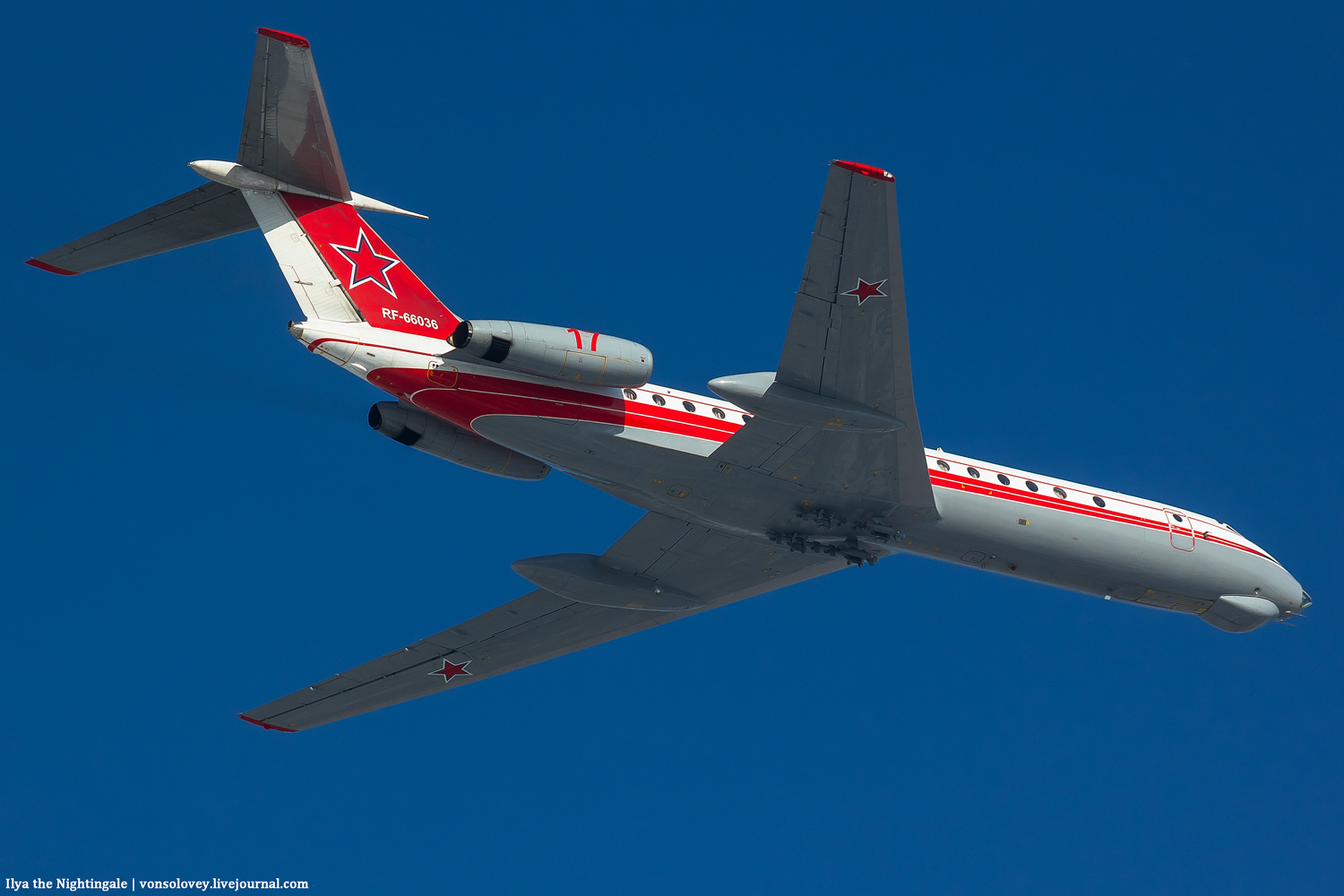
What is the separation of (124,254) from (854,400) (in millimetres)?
12827

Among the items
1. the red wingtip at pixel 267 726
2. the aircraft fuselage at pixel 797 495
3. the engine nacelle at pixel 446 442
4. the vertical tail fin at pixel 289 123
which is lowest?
the red wingtip at pixel 267 726

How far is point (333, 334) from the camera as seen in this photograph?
2261cm

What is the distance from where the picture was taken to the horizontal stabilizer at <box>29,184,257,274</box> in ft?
75.5

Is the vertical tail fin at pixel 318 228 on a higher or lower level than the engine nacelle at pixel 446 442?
higher

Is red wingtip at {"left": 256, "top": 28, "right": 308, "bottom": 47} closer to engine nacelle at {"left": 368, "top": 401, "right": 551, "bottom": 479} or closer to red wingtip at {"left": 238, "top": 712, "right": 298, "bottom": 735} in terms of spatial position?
engine nacelle at {"left": 368, "top": 401, "right": 551, "bottom": 479}

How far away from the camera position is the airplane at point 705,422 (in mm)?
21609

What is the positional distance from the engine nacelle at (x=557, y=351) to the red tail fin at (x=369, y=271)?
2221 millimetres

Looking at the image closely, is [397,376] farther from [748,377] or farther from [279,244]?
[748,377]

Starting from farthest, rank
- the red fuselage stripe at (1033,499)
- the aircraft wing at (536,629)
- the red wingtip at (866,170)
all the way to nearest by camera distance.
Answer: the aircraft wing at (536,629), the red fuselage stripe at (1033,499), the red wingtip at (866,170)

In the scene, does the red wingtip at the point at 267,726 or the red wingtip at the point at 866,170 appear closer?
the red wingtip at the point at 866,170

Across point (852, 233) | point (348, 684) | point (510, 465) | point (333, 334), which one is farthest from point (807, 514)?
point (348, 684)

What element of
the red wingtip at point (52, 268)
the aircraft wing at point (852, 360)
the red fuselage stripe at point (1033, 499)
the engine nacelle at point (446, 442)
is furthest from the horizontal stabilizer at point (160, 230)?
the red fuselage stripe at point (1033, 499)

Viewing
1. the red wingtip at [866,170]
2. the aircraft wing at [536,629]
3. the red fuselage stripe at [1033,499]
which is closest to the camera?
the red wingtip at [866,170]

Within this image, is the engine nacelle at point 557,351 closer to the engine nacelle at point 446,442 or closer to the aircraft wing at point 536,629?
the engine nacelle at point 446,442
